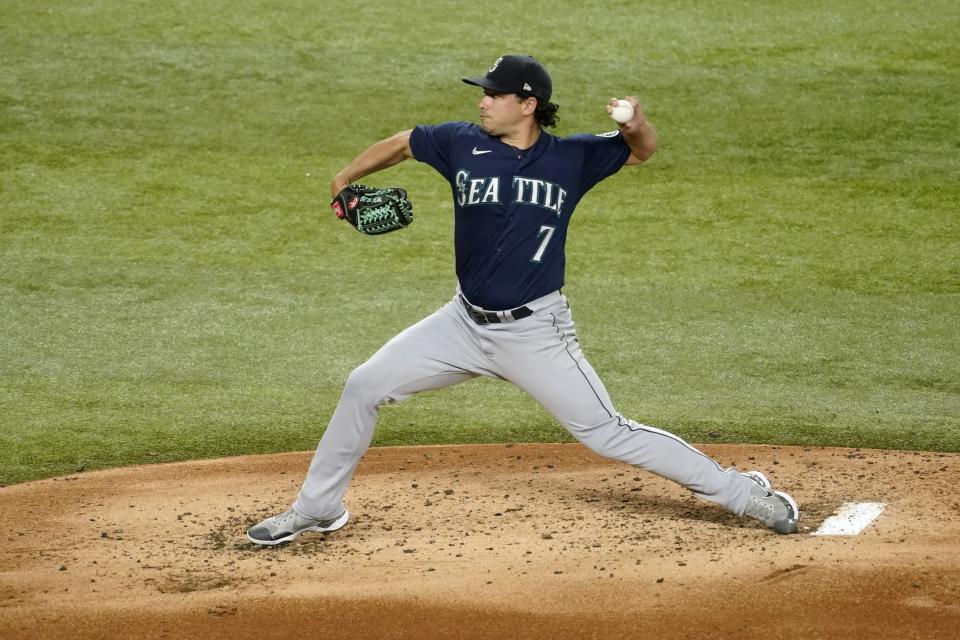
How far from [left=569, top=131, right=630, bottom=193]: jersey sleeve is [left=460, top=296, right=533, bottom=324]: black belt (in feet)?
1.68

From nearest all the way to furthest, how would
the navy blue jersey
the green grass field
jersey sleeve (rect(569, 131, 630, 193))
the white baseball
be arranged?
the white baseball, the navy blue jersey, jersey sleeve (rect(569, 131, 630, 193)), the green grass field

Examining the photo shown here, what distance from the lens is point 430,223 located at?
9.57 metres

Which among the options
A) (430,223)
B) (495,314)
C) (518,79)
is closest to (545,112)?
(518,79)

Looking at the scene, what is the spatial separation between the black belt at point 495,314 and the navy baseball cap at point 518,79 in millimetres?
749

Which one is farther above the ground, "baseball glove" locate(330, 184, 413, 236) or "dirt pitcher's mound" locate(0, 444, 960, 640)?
"baseball glove" locate(330, 184, 413, 236)

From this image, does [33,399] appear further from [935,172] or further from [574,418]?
[935,172]

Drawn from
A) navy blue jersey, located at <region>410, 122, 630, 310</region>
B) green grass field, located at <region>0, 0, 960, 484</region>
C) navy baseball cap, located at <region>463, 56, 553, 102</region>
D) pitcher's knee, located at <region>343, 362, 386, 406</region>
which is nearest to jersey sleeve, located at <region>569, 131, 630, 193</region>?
navy blue jersey, located at <region>410, 122, 630, 310</region>

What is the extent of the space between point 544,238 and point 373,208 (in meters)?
0.61

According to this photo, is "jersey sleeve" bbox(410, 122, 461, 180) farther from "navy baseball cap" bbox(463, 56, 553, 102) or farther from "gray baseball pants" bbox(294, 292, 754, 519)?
"gray baseball pants" bbox(294, 292, 754, 519)

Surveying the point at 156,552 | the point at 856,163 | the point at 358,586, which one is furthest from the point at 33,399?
the point at 856,163

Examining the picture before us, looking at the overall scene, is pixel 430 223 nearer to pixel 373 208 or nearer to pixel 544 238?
pixel 373 208

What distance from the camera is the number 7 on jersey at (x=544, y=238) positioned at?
4.57m

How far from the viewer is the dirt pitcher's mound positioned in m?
3.97

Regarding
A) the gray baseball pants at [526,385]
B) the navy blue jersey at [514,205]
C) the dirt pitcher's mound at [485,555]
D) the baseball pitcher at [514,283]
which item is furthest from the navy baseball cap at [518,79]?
the dirt pitcher's mound at [485,555]
